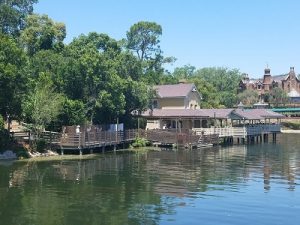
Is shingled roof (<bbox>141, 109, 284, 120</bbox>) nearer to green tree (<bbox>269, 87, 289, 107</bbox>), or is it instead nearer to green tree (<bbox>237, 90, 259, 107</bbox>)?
green tree (<bbox>237, 90, 259, 107</bbox>)

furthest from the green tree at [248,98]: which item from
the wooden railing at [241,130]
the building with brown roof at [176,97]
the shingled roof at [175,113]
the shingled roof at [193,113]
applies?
the shingled roof at [175,113]

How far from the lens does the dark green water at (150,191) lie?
847 inches

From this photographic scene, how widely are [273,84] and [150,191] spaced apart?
363 ft

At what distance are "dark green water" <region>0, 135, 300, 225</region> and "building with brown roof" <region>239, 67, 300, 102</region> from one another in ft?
297

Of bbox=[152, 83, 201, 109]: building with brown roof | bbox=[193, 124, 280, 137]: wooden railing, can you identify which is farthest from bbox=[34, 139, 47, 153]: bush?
bbox=[152, 83, 201, 109]: building with brown roof

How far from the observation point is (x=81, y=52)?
2088 inches

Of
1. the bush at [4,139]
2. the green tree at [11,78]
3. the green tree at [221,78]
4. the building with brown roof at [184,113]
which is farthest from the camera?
the green tree at [221,78]

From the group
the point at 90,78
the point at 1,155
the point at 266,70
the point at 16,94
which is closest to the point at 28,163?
the point at 1,155

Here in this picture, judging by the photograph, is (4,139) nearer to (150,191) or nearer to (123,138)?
(123,138)

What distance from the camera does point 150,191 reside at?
1097 inches

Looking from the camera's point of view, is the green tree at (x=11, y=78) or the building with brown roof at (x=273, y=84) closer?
the green tree at (x=11, y=78)

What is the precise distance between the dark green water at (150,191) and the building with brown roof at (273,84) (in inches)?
3559

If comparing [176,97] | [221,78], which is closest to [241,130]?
[176,97]

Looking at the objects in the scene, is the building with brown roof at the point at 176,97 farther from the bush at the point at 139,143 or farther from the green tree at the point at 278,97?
the green tree at the point at 278,97
